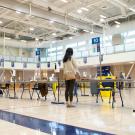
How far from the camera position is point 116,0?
13.1 meters

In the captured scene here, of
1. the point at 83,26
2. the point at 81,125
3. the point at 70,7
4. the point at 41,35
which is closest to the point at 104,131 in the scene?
the point at 81,125

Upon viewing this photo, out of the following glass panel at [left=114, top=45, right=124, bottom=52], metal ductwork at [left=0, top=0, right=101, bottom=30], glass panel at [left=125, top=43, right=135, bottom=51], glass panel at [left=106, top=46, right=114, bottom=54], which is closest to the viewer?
metal ductwork at [left=0, top=0, right=101, bottom=30]

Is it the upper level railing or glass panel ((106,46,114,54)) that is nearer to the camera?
the upper level railing

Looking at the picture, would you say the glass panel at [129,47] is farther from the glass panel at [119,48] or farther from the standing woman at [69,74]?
the standing woman at [69,74]

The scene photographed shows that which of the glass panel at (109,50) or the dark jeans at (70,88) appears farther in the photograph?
the glass panel at (109,50)

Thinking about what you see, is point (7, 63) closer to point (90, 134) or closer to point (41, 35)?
point (41, 35)

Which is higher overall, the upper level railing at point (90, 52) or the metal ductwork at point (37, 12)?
the metal ductwork at point (37, 12)

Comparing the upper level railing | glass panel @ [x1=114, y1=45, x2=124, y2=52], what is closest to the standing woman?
the upper level railing

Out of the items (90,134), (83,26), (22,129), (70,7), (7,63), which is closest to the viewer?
(90,134)

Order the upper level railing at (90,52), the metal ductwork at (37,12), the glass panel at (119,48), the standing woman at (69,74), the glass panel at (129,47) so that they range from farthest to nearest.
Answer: the glass panel at (119,48), the upper level railing at (90,52), the glass panel at (129,47), the metal ductwork at (37,12), the standing woman at (69,74)

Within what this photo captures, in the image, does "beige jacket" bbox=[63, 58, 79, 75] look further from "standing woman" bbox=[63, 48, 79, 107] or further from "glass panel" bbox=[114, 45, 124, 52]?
"glass panel" bbox=[114, 45, 124, 52]

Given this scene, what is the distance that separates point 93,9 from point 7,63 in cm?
1112

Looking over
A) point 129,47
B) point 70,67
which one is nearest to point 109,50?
point 129,47

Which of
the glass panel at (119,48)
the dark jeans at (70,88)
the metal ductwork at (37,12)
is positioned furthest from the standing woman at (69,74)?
the glass panel at (119,48)
